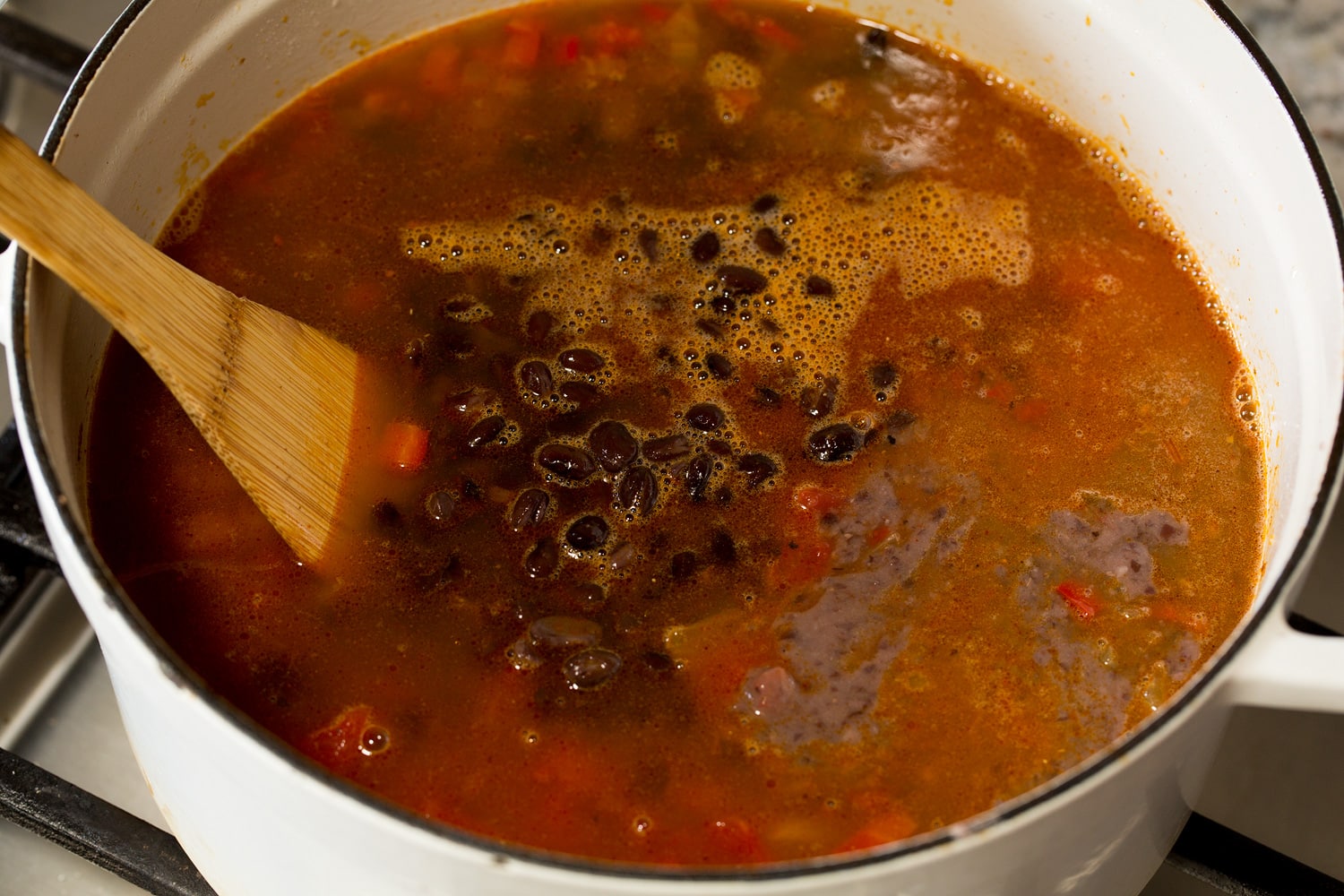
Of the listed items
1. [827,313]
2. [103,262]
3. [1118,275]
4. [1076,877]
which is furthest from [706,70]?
[1076,877]

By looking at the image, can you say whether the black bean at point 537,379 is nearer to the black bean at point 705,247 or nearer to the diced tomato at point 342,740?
the black bean at point 705,247

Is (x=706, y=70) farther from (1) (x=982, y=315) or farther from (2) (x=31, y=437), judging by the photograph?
(2) (x=31, y=437)

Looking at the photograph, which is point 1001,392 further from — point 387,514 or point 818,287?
point 387,514

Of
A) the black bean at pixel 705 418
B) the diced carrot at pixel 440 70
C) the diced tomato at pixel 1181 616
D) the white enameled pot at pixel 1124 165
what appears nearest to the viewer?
the white enameled pot at pixel 1124 165

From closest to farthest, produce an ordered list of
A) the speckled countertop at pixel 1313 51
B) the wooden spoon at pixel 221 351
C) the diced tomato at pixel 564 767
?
the wooden spoon at pixel 221 351 < the diced tomato at pixel 564 767 < the speckled countertop at pixel 1313 51

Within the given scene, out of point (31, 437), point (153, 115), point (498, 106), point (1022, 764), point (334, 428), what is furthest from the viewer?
point (498, 106)

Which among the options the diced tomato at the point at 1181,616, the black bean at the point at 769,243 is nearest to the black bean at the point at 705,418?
the black bean at the point at 769,243

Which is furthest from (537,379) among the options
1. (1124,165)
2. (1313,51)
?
(1313,51)
